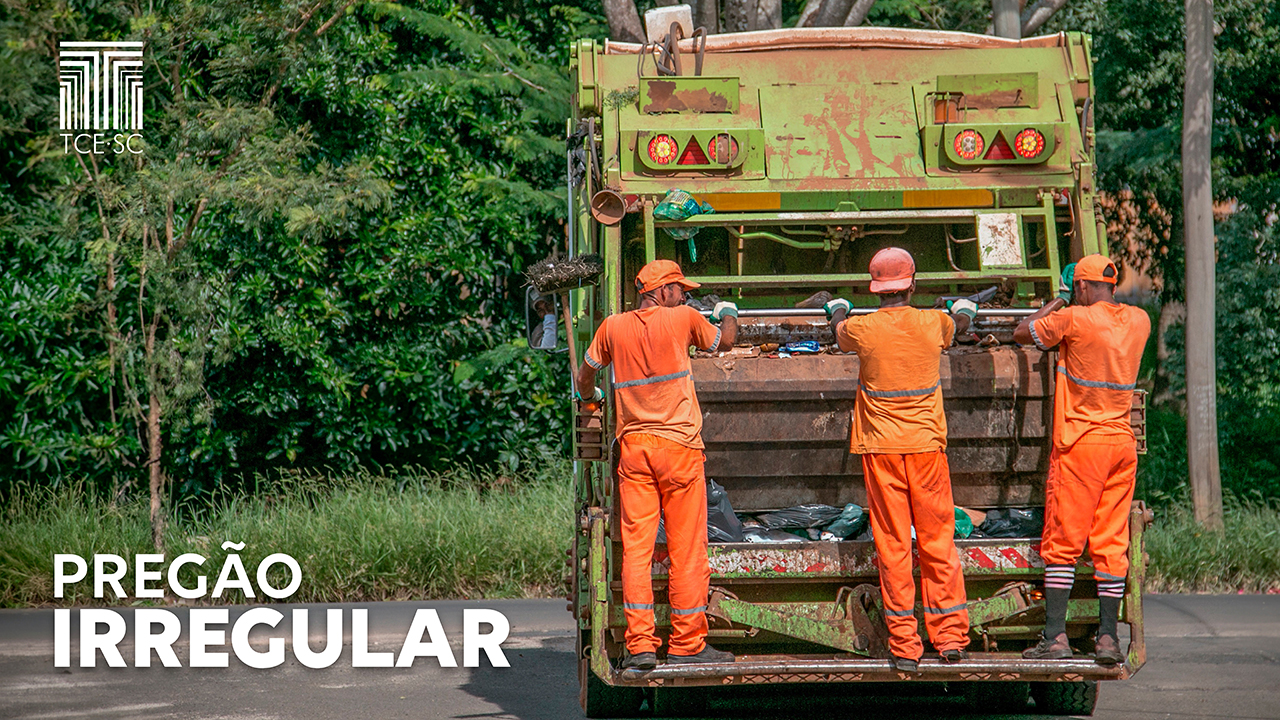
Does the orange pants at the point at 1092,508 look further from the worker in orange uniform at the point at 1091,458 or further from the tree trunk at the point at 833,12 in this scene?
the tree trunk at the point at 833,12

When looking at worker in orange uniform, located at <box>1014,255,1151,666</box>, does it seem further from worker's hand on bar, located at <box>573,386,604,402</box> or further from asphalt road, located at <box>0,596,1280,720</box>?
worker's hand on bar, located at <box>573,386,604,402</box>

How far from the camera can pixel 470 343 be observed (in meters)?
13.2

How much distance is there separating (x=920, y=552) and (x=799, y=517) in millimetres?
581

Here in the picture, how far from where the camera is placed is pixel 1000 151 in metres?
6.41

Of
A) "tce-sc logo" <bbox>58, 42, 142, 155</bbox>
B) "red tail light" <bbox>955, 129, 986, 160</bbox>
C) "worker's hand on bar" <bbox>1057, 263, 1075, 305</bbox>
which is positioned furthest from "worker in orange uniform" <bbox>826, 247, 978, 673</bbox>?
"tce-sc logo" <bbox>58, 42, 142, 155</bbox>

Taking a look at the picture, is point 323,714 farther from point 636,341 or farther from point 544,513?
point 544,513

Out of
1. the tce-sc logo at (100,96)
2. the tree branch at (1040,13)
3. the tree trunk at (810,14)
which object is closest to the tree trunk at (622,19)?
the tree trunk at (810,14)

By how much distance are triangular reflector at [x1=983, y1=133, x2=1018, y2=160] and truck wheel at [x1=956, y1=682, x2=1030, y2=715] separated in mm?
2440

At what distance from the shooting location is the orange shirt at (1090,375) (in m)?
5.50

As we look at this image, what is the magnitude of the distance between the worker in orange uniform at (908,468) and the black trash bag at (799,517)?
39cm

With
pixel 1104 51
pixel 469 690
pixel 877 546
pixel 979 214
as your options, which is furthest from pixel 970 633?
pixel 1104 51

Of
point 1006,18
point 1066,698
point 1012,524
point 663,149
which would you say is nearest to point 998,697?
point 1066,698

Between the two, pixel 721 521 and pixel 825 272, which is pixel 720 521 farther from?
pixel 825 272

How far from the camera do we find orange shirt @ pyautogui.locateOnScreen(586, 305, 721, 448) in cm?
542
